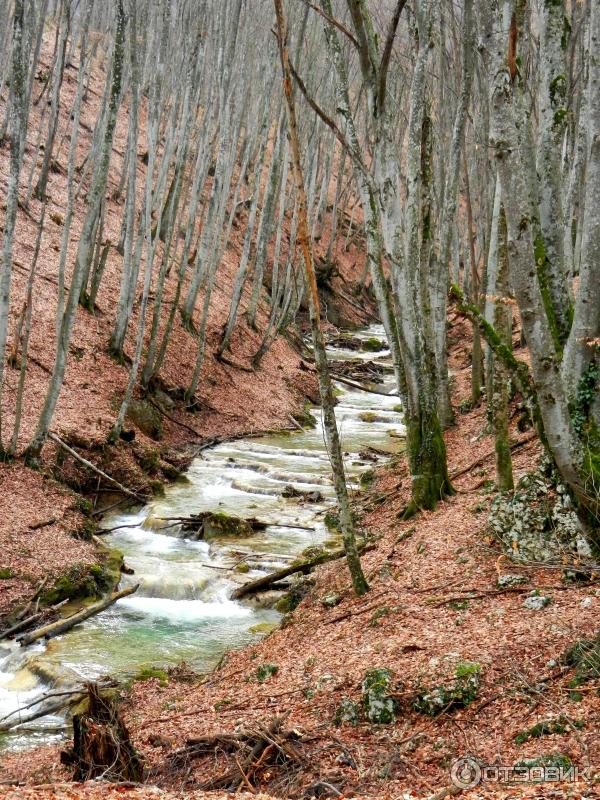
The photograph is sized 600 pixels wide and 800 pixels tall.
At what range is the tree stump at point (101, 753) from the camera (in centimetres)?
379

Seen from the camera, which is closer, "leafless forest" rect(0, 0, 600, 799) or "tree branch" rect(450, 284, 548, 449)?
"leafless forest" rect(0, 0, 600, 799)

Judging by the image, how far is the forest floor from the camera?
10.9 feet

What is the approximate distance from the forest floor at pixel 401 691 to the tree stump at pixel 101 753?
16 centimetres

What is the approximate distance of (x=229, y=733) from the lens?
13.4ft

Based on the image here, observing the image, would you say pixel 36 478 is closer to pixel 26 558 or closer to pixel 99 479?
pixel 99 479

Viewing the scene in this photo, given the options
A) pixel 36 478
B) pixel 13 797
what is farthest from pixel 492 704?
pixel 36 478

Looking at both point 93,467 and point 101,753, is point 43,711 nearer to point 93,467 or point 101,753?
point 101,753

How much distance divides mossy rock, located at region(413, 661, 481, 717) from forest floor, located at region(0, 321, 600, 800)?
0.03 m

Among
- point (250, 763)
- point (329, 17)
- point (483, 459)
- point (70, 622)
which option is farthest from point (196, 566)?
point (329, 17)

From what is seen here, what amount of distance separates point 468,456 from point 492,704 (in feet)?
19.4

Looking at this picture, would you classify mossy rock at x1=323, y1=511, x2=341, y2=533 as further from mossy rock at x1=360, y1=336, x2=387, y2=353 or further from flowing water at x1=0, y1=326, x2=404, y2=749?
mossy rock at x1=360, y1=336, x2=387, y2=353

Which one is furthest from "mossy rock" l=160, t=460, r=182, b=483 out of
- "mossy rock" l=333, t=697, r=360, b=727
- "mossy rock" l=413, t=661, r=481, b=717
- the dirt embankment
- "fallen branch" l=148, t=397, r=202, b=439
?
"mossy rock" l=413, t=661, r=481, b=717

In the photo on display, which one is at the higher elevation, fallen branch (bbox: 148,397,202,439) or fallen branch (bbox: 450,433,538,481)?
fallen branch (bbox: 450,433,538,481)

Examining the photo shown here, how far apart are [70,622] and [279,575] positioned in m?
2.24
